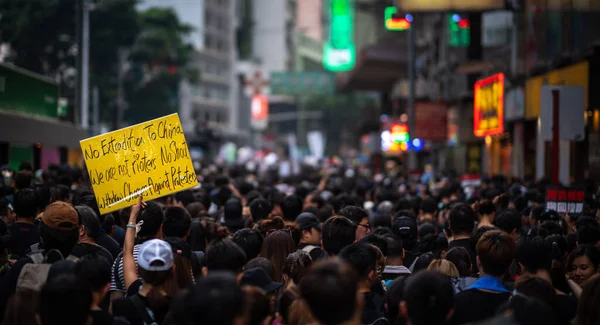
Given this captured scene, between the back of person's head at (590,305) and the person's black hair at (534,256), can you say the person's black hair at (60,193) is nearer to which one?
the person's black hair at (534,256)

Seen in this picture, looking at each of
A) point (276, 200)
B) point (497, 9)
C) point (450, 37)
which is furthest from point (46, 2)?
point (276, 200)

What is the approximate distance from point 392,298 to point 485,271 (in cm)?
59

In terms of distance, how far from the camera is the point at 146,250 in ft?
21.3

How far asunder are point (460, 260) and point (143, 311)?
275 centimetres

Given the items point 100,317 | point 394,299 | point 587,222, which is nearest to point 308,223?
point 587,222

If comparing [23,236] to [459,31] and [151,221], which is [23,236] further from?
[459,31]

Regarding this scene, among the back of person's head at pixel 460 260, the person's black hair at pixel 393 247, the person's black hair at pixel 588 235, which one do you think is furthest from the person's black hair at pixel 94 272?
the person's black hair at pixel 588 235

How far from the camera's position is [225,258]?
643 centimetres

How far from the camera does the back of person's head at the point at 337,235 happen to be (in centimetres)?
797

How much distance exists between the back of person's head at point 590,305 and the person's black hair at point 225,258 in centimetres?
215

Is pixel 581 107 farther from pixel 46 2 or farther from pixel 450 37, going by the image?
pixel 46 2

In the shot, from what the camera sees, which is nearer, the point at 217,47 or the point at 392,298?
the point at 392,298

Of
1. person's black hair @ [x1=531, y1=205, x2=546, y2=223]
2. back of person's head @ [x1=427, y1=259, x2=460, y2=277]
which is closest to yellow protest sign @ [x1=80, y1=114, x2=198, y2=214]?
back of person's head @ [x1=427, y1=259, x2=460, y2=277]

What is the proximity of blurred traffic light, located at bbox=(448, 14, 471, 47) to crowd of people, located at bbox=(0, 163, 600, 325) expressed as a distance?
86.1ft
